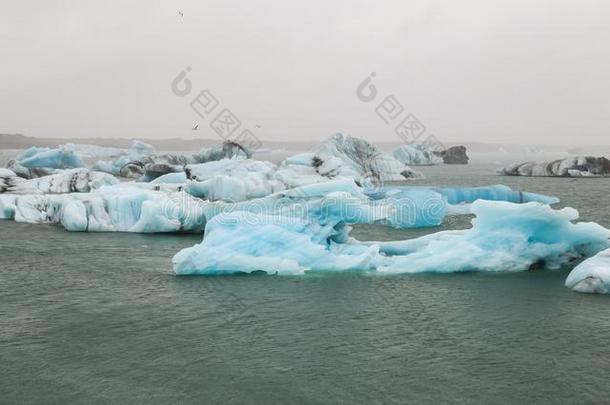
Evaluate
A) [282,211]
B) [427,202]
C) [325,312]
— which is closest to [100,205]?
[282,211]

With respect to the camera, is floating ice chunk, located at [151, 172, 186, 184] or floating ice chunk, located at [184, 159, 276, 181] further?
floating ice chunk, located at [184, 159, 276, 181]

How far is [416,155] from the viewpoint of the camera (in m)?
68.5

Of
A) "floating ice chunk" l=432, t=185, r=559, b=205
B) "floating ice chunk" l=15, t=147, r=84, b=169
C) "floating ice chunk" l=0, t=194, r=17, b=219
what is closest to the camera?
"floating ice chunk" l=0, t=194, r=17, b=219

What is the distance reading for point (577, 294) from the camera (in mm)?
11570

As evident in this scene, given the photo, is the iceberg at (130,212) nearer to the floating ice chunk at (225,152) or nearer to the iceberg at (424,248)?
the iceberg at (424,248)

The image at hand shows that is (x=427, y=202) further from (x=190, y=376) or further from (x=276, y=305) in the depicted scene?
(x=190, y=376)

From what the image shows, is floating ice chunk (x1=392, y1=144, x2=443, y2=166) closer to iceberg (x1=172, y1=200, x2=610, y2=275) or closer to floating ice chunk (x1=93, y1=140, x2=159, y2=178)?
floating ice chunk (x1=93, y1=140, x2=159, y2=178)

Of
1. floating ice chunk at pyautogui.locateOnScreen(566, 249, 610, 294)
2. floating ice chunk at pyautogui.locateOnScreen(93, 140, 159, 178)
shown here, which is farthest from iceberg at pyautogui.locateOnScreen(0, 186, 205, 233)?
floating ice chunk at pyautogui.locateOnScreen(93, 140, 159, 178)

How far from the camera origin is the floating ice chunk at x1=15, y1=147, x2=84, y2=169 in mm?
42375

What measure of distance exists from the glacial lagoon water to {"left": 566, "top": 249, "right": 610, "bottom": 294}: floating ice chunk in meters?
0.29

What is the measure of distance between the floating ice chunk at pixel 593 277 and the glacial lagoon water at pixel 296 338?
0.29 metres

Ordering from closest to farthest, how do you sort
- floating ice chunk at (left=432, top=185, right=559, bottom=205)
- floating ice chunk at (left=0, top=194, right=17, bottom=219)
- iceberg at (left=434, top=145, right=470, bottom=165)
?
1. floating ice chunk at (left=0, top=194, right=17, bottom=219)
2. floating ice chunk at (left=432, top=185, right=559, bottom=205)
3. iceberg at (left=434, top=145, right=470, bottom=165)

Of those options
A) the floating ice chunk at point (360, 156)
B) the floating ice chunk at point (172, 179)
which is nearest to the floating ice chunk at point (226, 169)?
the floating ice chunk at point (172, 179)

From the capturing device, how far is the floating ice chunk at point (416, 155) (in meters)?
66.2
